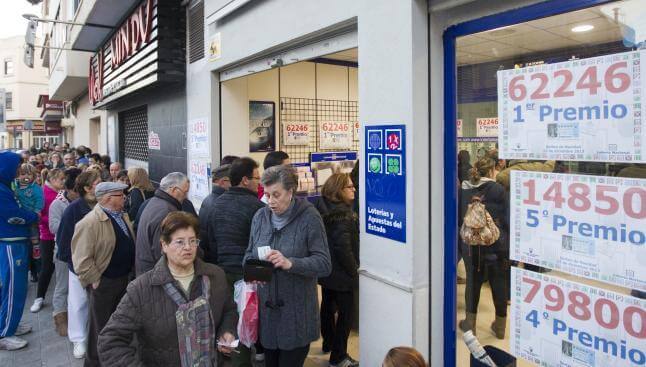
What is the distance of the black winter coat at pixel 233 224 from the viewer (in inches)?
128

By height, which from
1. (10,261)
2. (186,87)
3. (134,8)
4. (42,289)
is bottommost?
(42,289)

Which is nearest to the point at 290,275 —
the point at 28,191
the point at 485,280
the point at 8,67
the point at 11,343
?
the point at 485,280

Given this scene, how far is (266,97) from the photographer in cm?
593

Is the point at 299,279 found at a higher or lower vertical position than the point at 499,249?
lower

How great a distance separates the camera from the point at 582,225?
6.64 feet

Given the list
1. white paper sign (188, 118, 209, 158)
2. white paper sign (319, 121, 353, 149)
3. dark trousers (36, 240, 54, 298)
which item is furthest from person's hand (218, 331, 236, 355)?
dark trousers (36, 240, 54, 298)

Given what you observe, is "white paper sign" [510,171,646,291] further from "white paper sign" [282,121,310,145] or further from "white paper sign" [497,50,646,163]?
"white paper sign" [282,121,310,145]

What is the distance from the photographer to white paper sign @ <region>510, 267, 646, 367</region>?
1917mm

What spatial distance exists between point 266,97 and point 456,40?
355 centimetres

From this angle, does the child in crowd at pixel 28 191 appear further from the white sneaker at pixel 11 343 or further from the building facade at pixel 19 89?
the building facade at pixel 19 89

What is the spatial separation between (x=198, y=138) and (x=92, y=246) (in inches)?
112

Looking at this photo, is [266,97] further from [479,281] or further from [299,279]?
[479,281]

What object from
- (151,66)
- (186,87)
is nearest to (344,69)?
(186,87)

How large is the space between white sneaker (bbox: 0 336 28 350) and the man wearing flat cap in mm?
1372
